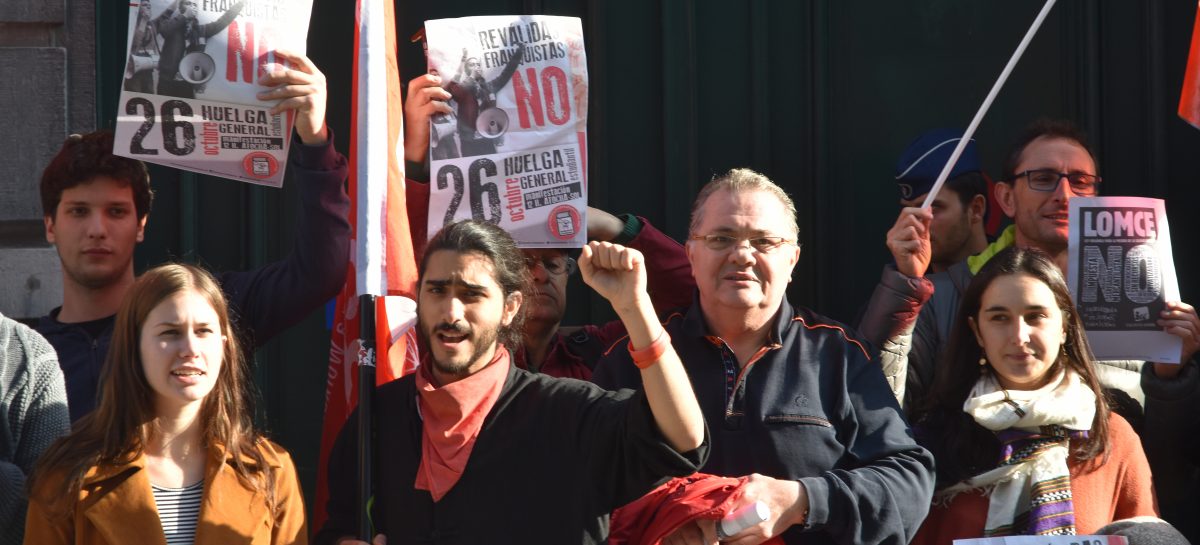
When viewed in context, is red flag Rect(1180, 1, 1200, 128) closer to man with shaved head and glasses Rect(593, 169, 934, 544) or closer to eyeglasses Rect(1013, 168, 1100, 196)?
eyeglasses Rect(1013, 168, 1100, 196)

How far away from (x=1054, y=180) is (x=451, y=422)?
7.29 ft

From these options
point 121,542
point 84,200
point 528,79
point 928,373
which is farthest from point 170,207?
point 928,373

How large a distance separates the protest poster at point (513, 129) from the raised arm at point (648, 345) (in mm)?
1000

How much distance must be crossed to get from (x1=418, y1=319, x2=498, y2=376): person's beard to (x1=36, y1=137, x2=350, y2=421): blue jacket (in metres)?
0.79

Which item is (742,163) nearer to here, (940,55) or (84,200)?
(940,55)

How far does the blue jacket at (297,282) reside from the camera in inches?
180

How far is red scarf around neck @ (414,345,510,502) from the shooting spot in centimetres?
380

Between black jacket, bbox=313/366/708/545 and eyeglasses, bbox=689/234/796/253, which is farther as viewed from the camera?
eyeglasses, bbox=689/234/796/253

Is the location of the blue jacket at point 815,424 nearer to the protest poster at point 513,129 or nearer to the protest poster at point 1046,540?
the protest poster at point 1046,540

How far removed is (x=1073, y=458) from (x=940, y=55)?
211 cm

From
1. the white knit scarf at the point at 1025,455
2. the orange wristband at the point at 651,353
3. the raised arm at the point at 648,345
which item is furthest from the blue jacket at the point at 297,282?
the white knit scarf at the point at 1025,455

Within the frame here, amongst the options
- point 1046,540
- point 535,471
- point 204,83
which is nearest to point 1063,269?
point 1046,540

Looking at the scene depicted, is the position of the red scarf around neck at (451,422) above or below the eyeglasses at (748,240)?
below

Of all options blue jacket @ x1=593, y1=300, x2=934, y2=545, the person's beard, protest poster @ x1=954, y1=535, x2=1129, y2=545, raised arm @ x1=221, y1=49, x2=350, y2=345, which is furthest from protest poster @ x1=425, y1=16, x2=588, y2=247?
protest poster @ x1=954, y1=535, x2=1129, y2=545
